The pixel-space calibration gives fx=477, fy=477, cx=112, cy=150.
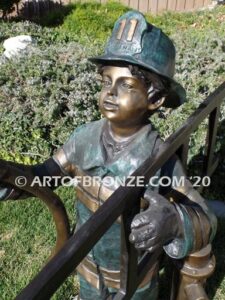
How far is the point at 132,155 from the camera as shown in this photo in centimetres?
162

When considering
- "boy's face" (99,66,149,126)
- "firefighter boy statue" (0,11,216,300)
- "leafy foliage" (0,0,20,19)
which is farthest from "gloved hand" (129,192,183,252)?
"leafy foliage" (0,0,20,19)

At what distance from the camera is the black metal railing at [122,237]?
0.94 meters

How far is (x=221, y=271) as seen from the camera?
275cm

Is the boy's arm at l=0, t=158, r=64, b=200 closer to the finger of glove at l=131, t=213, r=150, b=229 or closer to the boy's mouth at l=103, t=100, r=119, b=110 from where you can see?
the boy's mouth at l=103, t=100, r=119, b=110

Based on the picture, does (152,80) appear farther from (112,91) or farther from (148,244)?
(148,244)

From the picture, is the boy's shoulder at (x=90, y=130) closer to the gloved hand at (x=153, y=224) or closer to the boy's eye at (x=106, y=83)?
the boy's eye at (x=106, y=83)

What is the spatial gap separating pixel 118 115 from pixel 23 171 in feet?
1.21

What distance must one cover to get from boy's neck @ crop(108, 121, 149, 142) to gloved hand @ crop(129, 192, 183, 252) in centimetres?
33

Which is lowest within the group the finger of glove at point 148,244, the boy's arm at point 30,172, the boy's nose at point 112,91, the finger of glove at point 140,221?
the boy's arm at point 30,172

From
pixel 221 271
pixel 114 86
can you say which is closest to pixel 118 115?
pixel 114 86

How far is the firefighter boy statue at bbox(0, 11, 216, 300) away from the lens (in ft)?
4.66

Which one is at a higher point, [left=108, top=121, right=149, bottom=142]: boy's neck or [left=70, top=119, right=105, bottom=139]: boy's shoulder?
[left=108, top=121, right=149, bottom=142]: boy's neck

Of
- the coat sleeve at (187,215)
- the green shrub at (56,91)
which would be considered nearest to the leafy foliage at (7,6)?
the green shrub at (56,91)

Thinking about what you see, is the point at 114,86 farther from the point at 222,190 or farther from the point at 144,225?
the point at 222,190
